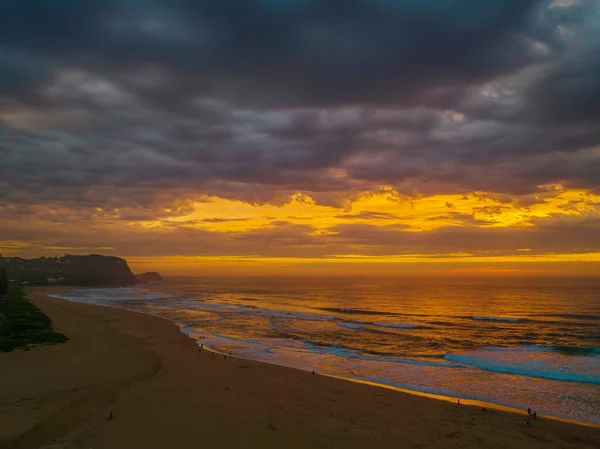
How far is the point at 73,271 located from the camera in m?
174

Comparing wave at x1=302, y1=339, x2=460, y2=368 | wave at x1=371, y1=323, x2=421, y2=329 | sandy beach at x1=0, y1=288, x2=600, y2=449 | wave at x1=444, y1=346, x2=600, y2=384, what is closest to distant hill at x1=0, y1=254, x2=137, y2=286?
wave at x1=371, y1=323, x2=421, y2=329

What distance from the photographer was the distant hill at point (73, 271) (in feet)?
486

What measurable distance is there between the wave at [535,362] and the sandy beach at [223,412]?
30.8 feet

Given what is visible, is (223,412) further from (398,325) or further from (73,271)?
(73,271)

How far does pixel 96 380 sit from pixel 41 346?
940 centimetres

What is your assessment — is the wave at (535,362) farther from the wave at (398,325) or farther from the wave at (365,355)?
the wave at (398,325)

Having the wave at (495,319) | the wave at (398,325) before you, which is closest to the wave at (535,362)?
the wave at (398,325)

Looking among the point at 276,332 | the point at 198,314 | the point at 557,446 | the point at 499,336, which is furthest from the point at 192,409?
the point at 198,314

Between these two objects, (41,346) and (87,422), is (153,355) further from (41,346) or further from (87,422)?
(87,422)

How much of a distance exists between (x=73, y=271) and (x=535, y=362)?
192312 millimetres

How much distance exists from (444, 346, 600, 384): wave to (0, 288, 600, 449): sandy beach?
938cm

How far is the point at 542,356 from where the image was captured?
91.1ft

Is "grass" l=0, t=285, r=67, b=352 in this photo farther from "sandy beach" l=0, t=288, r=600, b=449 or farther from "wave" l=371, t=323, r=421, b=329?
"wave" l=371, t=323, r=421, b=329

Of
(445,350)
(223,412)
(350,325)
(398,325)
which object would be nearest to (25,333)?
(223,412)
